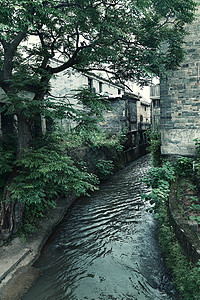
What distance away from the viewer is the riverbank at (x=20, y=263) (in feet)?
13.2

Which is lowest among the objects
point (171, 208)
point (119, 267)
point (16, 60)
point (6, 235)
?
point (119, 267)

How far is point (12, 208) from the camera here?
17.0 feet

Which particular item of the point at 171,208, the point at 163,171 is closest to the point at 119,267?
the point at 171,208

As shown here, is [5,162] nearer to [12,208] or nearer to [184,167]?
[12,208]

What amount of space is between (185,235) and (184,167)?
4079mm

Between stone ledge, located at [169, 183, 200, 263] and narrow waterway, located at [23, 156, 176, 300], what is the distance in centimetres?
77

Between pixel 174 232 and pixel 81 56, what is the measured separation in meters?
4.69

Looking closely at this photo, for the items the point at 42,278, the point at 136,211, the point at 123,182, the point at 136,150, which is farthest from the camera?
the point at 136,150

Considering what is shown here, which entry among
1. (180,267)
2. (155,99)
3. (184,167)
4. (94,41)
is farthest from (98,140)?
(155,99)

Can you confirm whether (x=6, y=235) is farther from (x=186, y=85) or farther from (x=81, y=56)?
(x=186, y=85)

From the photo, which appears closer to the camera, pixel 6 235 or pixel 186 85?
pixel 6 235

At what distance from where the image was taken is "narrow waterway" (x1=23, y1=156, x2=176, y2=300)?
156 inches

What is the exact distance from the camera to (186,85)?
782 cm

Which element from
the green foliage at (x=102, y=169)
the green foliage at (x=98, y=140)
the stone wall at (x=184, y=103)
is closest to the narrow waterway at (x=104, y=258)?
the stone wall at (x=184, y=103)
